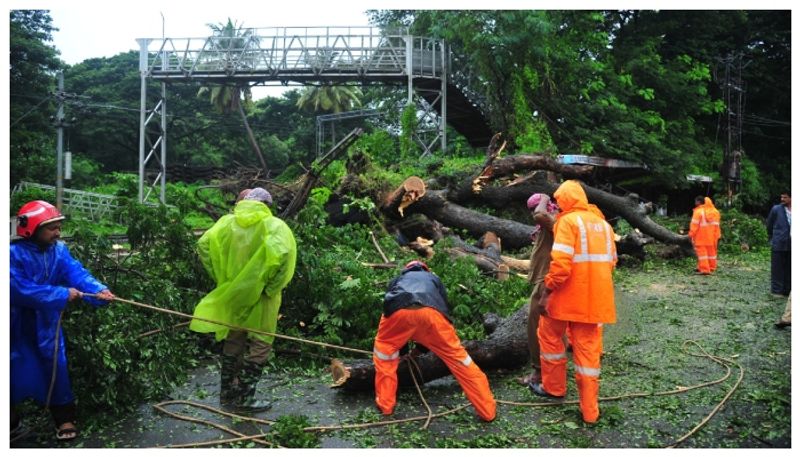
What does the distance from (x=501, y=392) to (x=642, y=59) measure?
1738 cm

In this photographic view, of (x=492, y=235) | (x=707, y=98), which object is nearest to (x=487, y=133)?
(x=707, y=98)

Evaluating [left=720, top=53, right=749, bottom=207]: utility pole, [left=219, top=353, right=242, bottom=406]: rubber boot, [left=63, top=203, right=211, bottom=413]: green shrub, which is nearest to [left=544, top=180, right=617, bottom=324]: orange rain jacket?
[left=219, top=353, right=242, bottom=406]: rubber boot

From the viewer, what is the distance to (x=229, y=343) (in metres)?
4.73

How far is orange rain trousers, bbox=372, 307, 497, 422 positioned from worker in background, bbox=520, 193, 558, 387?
2.74ft

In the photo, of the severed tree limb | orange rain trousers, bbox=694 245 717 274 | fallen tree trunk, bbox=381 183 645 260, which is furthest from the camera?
fallen tree trunk, bbox=381 183 645 260

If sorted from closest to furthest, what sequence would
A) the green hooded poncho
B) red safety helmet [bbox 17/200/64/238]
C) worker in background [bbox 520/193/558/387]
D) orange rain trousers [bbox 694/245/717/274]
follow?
red safety helmet [bbox 17/200/64/238] < the green hooded poncho < worker in background [bbox 520/193/558/387] < orange rain trousers [bbox 694/245/717/274]

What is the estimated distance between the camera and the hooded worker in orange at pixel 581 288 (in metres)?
4.39

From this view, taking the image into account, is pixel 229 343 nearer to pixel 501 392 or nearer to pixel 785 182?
pixel 501 392

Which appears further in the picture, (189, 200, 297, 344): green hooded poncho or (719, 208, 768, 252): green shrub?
(719, 208, 768, 252): green shrub

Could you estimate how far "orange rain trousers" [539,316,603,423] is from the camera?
4344 mm

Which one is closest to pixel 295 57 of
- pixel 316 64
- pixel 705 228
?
pixel 316 64

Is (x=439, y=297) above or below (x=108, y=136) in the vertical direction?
below

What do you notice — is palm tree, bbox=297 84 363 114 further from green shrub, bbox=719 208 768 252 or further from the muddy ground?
the muddy ground

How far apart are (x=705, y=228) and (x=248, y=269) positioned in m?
9.68
